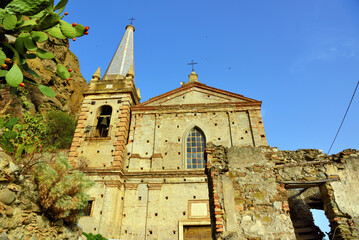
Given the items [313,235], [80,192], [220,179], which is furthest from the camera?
[313,235]

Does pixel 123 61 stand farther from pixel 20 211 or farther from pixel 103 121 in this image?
pixel 20 211

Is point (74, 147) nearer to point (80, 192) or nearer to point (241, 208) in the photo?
point (80, 192)

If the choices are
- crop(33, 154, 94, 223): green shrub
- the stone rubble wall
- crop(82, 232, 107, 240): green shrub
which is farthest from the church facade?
the stone rubble wall

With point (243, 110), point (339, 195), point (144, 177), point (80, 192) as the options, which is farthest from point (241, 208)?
point (243, 110)

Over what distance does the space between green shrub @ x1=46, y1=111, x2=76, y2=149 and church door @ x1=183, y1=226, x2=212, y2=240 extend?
16.2 meters

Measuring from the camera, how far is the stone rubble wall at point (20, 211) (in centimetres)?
581

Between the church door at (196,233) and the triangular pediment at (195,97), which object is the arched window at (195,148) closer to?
the triangular pediment at (195,97)

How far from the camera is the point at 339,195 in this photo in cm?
688

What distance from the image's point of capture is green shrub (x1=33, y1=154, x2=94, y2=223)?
747 cm

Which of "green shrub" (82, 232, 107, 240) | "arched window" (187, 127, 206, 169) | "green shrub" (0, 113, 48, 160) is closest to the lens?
"green shrub" (0, 113, 48, 160)

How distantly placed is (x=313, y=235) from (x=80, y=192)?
31.0 ft

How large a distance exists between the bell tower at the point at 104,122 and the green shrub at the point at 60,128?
7635mm

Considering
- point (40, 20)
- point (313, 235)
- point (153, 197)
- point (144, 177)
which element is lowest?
point (313, 235)

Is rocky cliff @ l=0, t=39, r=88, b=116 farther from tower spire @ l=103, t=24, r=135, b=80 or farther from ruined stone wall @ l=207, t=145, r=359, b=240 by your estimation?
ruined stone wall @ l=207, t=145, r=359, b=240
